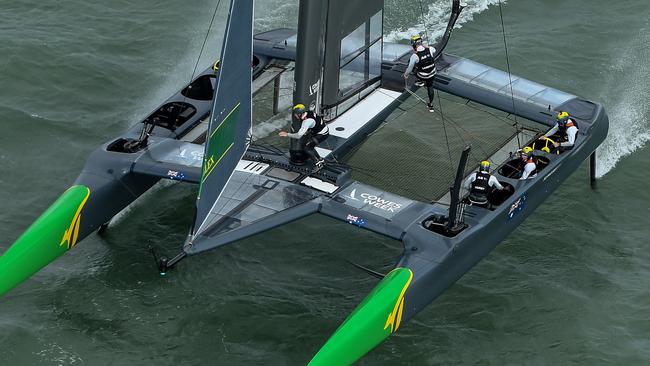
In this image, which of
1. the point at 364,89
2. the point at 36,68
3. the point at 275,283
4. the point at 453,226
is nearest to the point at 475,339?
the point at 453,226

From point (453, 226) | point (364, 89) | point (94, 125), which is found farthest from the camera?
point (94, 125)

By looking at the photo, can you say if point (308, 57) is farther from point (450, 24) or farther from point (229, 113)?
point (450, 24)

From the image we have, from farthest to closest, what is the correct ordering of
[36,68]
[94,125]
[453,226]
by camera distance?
[36,68] → [94,125] → [453,226]

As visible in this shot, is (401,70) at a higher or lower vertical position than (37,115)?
higher

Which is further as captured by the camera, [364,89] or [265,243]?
[364,89]

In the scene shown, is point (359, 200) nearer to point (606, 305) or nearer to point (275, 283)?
point (275, 283)

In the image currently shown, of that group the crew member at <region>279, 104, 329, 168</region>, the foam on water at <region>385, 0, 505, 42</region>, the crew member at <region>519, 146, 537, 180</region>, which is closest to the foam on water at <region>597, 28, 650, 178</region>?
the crew member at <region>519, 146, 537, 180</region>
